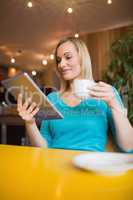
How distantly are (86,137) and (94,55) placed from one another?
2.96 meters

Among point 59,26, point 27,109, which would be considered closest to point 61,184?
point 27,109

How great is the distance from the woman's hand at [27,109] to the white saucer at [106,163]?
0.50 m

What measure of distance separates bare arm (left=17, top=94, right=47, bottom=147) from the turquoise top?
52 millimetres

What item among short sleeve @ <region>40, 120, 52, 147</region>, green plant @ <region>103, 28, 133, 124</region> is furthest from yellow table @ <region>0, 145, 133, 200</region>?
green plant @ <region>103, 28, 133, 124</region>

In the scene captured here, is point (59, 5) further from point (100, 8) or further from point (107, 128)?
point (107, 128)

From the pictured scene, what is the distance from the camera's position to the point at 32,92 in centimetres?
83

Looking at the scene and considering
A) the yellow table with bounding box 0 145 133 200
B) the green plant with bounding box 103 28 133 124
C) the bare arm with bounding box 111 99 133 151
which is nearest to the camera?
the yellow table with bounding box 0 145 133 200

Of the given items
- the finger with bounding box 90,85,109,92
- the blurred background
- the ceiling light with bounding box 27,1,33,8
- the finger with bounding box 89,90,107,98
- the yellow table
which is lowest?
the yellow table

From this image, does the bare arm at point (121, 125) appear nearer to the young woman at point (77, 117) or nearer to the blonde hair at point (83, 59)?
the young woman at point (77, 117)

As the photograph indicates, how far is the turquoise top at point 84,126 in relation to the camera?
886mm

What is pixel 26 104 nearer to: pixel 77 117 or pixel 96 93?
pixel 77 117

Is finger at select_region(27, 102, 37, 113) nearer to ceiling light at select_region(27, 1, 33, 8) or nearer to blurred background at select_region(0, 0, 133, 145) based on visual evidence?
blurred background at select_region(0, 0, 133, 145)

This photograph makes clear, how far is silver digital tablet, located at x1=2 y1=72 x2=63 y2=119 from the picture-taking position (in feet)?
2.53

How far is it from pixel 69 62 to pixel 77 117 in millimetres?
202
